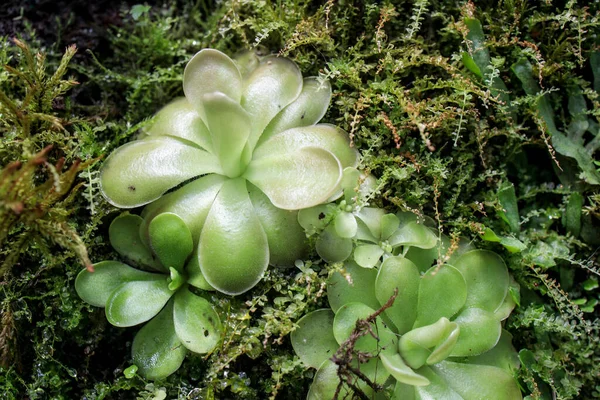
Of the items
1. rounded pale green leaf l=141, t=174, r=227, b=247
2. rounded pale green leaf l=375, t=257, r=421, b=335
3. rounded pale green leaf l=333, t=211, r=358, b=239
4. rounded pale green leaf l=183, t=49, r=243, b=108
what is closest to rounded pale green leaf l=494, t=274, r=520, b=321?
rounded pale green leaf l=375, t=257, r=421, b=335

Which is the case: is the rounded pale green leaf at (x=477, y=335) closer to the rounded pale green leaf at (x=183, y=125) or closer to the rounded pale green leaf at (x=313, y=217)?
the rounded pale green leaf at (x=313, y=217)

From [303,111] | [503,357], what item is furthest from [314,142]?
[503,357]

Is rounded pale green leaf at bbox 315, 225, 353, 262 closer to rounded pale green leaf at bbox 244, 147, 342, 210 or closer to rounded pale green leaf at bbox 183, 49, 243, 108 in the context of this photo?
rounded pale green leaf at bbox 244, 147, 342, 210

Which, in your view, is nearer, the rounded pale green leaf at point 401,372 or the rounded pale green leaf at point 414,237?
the rounded pale green leaf at point 401,372

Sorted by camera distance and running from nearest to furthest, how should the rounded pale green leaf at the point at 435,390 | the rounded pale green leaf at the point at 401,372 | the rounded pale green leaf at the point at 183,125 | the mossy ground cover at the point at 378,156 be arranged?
the rounded pale green leaf at the point at 401,372
the rounded pale green leaf at the point at 435,390
the mossy ground cover at the point at 378,156
the rounded pale green leaf at the point at 183,125

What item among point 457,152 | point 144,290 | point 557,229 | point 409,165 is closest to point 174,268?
point 144,290

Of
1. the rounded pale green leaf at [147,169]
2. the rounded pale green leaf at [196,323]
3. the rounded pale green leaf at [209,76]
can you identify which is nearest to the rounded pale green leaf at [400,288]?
Answer: the rounded pale green leaf at [196,323]

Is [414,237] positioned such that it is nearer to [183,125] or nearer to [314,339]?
[314,339]
